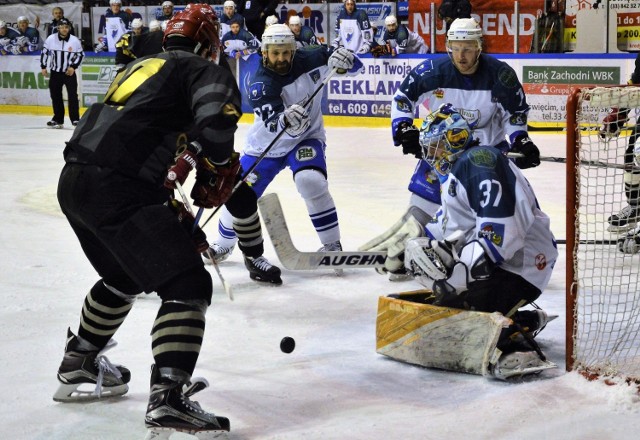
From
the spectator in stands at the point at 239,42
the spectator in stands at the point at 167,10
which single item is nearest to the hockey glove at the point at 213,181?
the spectator in stands at the point at 239,42

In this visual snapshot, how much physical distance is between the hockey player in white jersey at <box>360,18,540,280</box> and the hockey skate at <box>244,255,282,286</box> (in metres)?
0.54

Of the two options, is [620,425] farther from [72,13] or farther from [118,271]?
[72,13]

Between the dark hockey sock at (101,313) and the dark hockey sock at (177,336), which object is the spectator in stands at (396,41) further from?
the dark hockey sock at (177,336)

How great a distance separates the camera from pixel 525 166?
16.1 ft

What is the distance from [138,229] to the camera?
283 cm

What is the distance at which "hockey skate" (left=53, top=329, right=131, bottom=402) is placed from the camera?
3264 millimetres

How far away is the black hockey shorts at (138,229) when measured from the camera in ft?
9.23

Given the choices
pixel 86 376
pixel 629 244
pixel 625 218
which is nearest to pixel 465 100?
pixel 625 218

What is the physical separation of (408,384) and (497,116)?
Result: 6.51 feet

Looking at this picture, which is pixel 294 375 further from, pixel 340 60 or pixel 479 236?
pixel 340 60

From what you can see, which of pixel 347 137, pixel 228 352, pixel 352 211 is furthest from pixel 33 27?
pixel 228 352

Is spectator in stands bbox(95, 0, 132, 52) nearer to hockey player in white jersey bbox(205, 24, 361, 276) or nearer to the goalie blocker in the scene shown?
hockey player in white jersey bbox(205, 24, 361, 276)

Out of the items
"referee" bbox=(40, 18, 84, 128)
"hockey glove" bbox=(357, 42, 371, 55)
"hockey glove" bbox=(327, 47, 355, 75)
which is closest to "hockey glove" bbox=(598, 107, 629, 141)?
"hockey glove" bbox=(327, 47, 355, 75)

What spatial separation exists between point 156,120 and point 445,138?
1.07 m
